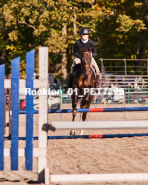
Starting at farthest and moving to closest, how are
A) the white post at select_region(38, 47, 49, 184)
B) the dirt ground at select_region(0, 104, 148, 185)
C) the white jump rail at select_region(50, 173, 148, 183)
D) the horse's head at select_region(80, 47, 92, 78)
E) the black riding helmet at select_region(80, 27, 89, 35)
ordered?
the black riding helmet at select_region(80, 27, 89, 35)
the horse's head at select_region(80, 47, 92, 78)
the dirt ground at select_region(0, 104, 148, 185)
the white post at select_region(38, 47, 49, 184)
the white jump rail at select_region(50, 173, 148, 183)

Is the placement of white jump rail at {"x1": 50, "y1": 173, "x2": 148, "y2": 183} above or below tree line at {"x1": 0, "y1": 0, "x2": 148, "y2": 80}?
below

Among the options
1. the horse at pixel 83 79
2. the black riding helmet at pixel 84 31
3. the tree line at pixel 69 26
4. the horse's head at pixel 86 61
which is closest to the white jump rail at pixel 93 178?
the horse at pixel 83 79

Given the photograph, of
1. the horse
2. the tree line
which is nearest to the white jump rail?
the horse

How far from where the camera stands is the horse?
7836 millimetres

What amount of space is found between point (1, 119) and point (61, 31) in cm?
2763

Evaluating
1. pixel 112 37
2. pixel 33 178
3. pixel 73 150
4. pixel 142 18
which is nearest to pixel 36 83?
pixel 33 178

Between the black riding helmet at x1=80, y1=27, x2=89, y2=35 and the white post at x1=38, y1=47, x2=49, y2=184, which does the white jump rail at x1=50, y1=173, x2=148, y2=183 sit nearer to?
the white post at x1=38, y1=47, x2=49, y2=184

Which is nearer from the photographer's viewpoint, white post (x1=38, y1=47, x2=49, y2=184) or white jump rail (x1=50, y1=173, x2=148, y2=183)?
white jump rail (x1=50, y1=173, x2=148, y2=183)

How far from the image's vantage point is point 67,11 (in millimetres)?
27375

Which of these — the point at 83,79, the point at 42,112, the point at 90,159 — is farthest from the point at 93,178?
the point at 83,79

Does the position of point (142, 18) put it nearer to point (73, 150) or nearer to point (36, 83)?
point (73, 150)

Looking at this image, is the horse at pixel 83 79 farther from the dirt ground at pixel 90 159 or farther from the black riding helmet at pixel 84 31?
the dirt ground at pixel 90 159

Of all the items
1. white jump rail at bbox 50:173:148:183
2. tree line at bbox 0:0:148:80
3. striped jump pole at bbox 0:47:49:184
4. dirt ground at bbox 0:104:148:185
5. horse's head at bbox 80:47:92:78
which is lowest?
dirt ground at bbox 0:104:148:185

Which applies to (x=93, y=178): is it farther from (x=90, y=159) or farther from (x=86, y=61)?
(x=86, y=61)
